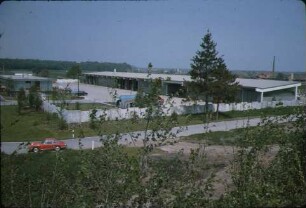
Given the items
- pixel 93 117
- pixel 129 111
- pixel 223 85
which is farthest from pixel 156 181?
pixel 223 85

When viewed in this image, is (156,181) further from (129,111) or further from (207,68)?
(207,68)

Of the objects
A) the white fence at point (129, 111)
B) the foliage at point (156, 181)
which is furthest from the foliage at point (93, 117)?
the foliage at point (156, 181)

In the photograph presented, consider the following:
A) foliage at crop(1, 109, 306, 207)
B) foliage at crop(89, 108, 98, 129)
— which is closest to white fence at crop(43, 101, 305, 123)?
foliage at crop(89, 108, 98, 129)

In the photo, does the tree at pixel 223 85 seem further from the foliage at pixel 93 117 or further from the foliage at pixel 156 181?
the foliage at pixel 93 117

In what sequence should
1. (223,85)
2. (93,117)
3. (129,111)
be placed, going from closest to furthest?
1. (93,117)
2. (129,111)
3. (223,85)

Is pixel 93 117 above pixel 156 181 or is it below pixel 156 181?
above

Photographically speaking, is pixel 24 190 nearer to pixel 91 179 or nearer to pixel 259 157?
pixel 91 179

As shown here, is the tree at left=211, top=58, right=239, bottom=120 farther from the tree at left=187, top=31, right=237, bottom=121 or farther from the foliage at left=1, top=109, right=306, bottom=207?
the foliage at left=1, top=109, right=306, bottom=207

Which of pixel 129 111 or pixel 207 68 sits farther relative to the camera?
pixel 207 68

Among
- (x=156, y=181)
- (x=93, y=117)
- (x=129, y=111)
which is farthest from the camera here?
(x=129, y=111)

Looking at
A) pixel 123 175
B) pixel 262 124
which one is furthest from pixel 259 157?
pixel 123 175

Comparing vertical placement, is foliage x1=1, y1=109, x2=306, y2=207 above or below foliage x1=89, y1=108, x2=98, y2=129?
below

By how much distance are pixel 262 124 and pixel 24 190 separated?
9.13 feet

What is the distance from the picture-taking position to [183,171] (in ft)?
12.7
